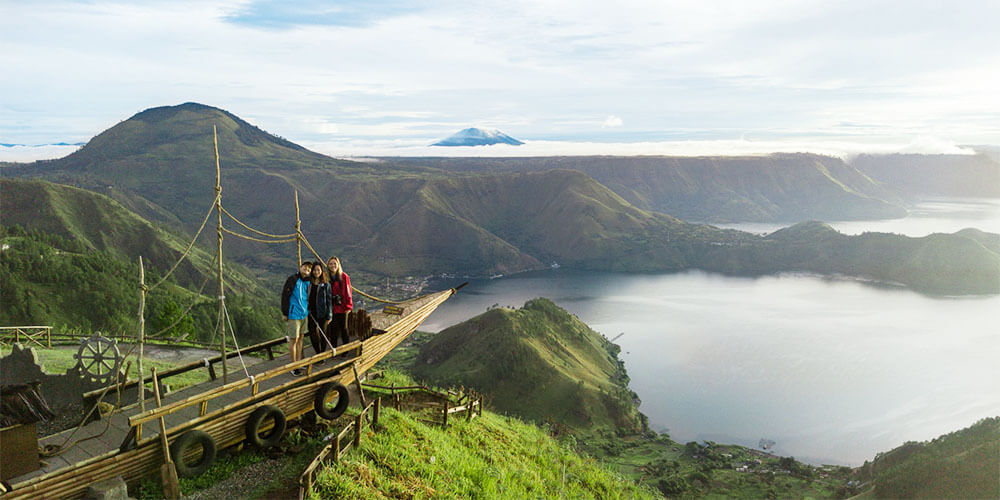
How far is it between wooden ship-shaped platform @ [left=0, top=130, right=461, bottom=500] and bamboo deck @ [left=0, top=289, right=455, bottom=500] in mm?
14

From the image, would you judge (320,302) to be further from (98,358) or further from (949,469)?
(949,469)

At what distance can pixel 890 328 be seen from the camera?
93.2m

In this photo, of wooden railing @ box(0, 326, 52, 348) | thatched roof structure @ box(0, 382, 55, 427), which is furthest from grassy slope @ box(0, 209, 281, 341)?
thatched roof structure @ box(0, 382, 55, 427)

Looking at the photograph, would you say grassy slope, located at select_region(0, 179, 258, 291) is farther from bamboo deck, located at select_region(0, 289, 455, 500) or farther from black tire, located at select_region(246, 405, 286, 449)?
black tire, located at select_region(246, 405, 286, 449)

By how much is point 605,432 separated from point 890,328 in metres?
74.5

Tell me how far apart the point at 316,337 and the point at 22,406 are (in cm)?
537

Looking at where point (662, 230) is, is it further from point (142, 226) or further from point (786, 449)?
point (142, 226)

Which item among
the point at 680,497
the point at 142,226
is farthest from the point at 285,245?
the point at 680,497

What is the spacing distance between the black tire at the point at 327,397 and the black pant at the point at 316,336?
3.34ft

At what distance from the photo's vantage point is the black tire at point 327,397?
1090 centimetres

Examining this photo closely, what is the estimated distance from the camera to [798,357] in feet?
253

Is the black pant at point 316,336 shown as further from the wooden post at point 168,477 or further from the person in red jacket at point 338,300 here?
the wooden post at point 168,477

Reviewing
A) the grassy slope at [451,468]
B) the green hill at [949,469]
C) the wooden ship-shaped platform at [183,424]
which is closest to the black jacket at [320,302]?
the wooden ship-shaped platform at [183,424]

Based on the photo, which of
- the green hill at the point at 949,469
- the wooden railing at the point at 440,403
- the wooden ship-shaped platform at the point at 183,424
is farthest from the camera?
the green hill at the point at 949,469
